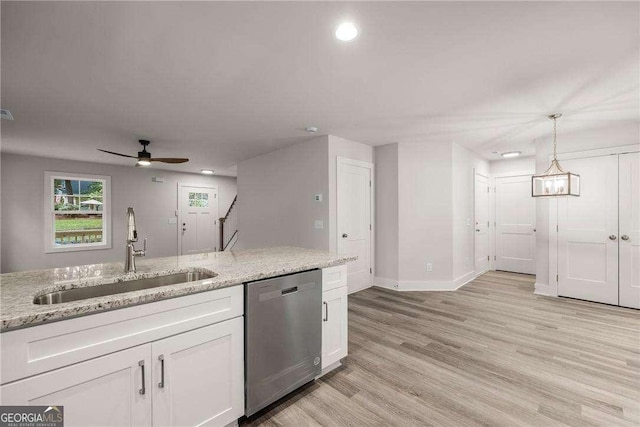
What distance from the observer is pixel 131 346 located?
1310 millimetres

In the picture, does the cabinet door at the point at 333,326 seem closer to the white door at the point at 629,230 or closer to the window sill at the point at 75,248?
the white door at the point at 629,230

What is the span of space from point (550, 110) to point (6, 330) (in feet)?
15.3

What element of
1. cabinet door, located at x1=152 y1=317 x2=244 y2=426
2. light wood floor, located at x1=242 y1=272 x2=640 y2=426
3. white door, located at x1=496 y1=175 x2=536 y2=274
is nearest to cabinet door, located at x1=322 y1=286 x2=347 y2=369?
light wood floor, located at x1=242 y1=272 x2=640 y2=426

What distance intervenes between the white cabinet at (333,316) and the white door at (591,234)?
398 cm

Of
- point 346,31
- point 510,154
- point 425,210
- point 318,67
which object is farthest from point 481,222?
point 346,31

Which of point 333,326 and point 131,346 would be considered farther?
point 333,326

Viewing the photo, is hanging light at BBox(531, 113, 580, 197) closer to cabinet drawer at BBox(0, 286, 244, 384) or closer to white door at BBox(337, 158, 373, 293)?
white door at BBox(337, 158, 373, 293)

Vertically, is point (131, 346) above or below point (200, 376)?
above

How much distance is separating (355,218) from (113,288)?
136 inches

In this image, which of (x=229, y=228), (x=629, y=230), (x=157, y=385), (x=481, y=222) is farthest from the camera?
(x=229, y=228)

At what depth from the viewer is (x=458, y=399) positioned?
6.43 feet

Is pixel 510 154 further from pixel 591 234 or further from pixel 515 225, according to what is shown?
pixel 591 234

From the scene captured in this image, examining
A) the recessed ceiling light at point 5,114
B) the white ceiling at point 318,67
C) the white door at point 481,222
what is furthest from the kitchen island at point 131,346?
the white door at point 481,222

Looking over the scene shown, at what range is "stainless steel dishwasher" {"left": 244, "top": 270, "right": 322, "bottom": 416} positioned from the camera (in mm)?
1724
